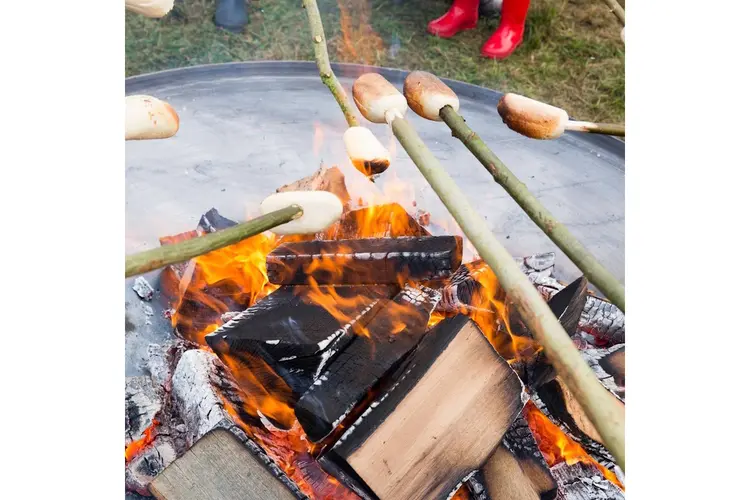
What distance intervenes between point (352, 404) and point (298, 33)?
631mm

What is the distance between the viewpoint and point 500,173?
0.96m

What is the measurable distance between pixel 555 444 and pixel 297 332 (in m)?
0.44

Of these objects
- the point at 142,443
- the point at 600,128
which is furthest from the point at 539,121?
the point at 142,443

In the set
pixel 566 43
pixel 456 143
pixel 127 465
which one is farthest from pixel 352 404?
pixel 566 43

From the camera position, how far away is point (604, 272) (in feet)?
2.89

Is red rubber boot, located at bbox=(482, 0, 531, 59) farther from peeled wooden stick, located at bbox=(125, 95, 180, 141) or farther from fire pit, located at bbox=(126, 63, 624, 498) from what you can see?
peeled wooden stick, located at bbox=(125, 95, 180, 141)

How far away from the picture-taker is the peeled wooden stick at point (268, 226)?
806 millimetres

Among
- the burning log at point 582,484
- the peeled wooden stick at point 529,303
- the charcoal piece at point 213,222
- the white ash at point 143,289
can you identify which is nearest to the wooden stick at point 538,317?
the peeled wooden stick at point 529,303

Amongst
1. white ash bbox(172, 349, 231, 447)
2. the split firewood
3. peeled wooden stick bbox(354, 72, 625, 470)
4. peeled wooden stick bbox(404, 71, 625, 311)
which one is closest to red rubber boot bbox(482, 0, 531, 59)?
peeled wooden stick bbox(404, 71, 625, 311)

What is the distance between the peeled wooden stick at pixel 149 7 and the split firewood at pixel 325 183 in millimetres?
338

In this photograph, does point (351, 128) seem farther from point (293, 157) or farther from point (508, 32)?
point (508, 32)

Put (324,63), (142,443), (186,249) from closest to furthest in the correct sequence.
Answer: (186,249), (142,443), (324,63)

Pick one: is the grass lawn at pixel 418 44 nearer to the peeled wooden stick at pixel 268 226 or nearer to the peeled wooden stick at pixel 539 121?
the peeled wooden stick at pixel 539 121
